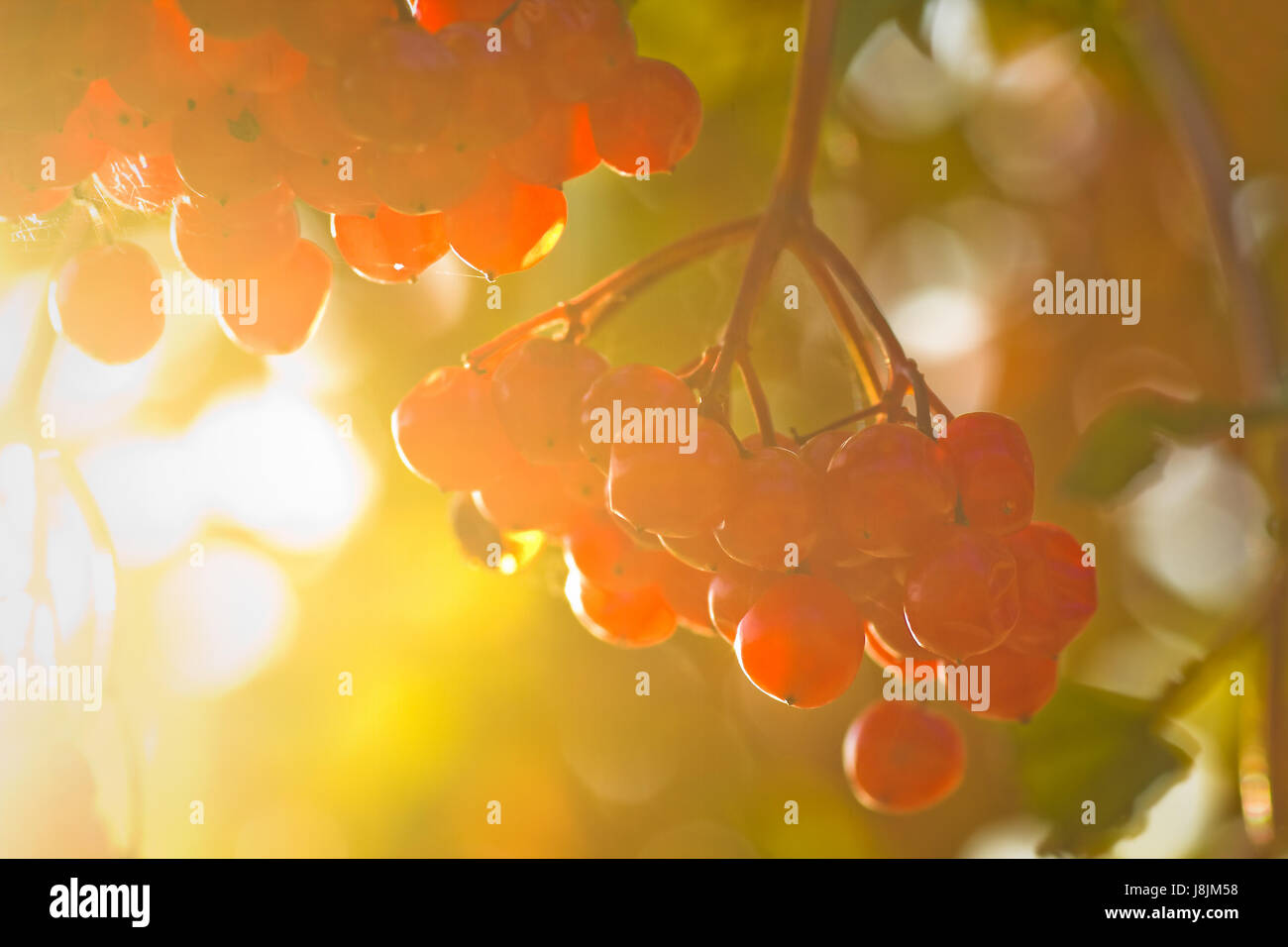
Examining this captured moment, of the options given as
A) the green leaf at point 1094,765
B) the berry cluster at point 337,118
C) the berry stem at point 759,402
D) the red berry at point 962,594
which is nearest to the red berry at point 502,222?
the berry cluster at point 337,118

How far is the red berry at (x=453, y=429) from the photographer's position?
47 cm

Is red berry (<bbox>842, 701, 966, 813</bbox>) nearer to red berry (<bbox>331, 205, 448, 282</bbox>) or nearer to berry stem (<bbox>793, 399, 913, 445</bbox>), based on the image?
berry stem (<bbox>793, 399, 913, 445</bbox>)

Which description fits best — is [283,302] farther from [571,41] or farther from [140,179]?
[571,41]

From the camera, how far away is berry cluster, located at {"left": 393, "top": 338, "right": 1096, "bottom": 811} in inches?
15.2

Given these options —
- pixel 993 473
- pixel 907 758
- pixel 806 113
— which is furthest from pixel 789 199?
pixel 907 758

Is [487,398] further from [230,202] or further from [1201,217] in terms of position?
[1201,217]

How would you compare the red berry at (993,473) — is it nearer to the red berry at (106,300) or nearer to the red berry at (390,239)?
the red berry at (390,239)

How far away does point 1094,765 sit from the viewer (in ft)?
2.11

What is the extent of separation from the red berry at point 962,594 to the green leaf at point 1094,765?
0.28m

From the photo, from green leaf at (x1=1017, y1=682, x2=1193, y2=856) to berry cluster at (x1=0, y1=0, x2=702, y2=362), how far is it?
0.45m

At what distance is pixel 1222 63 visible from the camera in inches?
35.3

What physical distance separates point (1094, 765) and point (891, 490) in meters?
0.36

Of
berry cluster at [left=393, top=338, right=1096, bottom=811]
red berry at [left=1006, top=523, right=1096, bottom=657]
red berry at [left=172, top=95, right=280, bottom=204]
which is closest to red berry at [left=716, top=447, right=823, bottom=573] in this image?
berry cluster at [left=393, top=338, right=1096, bottom=811]

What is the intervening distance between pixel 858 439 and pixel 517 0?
8.0 inches
